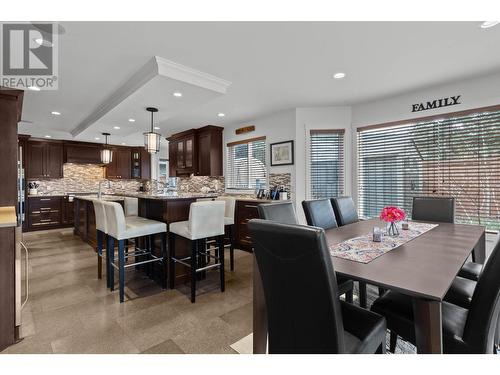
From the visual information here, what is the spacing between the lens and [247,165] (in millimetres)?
5078

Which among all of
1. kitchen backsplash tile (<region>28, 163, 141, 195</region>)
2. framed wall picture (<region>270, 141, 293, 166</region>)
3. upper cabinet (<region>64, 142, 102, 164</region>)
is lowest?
kitchen backsplash tile (<region>28, 163, 141, 195</region>)

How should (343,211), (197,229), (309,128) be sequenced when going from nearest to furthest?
(197,229) → (343,211) → (309,128)

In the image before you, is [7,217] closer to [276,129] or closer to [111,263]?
[111,263]

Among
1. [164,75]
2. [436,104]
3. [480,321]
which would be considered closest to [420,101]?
[436,104]

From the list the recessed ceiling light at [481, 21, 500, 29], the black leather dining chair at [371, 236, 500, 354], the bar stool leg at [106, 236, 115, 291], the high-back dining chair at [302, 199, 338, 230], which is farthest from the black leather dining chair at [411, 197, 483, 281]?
the bar stool leg at [106, 236, 115, 291]

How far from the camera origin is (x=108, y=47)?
7.30 ft

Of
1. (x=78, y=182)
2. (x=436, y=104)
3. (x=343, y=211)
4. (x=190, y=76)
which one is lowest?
(x=343, y=211)

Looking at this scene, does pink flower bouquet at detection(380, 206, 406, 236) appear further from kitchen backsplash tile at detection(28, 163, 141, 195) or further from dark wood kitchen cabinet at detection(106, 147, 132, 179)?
kitchen backsplash tile at detection(28, 163, 141, 195)

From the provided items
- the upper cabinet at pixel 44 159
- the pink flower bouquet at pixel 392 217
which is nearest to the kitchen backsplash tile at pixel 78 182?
the upper cabinet at pixel 44 159

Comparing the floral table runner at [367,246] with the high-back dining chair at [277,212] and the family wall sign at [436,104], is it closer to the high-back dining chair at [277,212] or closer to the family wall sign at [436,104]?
the high-back dining chair at [277,212]

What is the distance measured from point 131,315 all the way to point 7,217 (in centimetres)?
126

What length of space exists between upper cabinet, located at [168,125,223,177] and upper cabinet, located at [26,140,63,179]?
3119 millimetres

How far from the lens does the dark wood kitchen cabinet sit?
7.39m

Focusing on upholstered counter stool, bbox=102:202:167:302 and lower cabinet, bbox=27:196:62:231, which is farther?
lower cabinet, bbox=27:196:62:231
